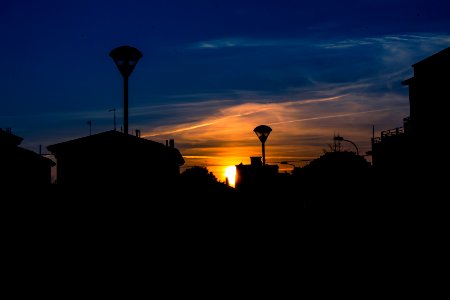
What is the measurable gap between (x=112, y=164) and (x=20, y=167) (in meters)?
25.3

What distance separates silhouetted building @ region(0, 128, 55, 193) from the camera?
37.7 meters

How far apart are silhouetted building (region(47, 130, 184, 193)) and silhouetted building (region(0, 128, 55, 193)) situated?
1414 cm

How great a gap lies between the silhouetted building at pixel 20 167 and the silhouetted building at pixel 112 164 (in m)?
14.1

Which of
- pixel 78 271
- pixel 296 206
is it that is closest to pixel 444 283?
pixel 78 271

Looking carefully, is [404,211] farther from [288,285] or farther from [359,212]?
[288,285]

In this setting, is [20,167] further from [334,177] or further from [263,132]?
[334,177]

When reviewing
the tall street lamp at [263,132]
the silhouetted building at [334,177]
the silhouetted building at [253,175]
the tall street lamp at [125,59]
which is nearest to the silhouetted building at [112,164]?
the tall street lamp at [125,59]

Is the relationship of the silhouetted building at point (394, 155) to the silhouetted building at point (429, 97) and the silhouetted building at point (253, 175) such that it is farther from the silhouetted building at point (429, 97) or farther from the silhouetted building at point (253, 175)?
the silhouetted building at point (253, 175)

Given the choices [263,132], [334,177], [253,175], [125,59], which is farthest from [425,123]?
[125,59]

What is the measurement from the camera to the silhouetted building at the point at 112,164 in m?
18.7

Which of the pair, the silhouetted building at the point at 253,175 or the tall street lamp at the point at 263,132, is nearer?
the tall street lamp at the point at 263,132

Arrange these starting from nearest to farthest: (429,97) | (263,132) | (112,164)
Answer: (112,164) → (263,132) → (429,97)

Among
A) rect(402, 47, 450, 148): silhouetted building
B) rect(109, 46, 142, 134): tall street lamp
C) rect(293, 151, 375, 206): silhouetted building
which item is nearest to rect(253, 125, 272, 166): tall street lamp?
rect(109, 46, 142, 134): tall street lamp

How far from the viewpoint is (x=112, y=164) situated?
19.4 meters
